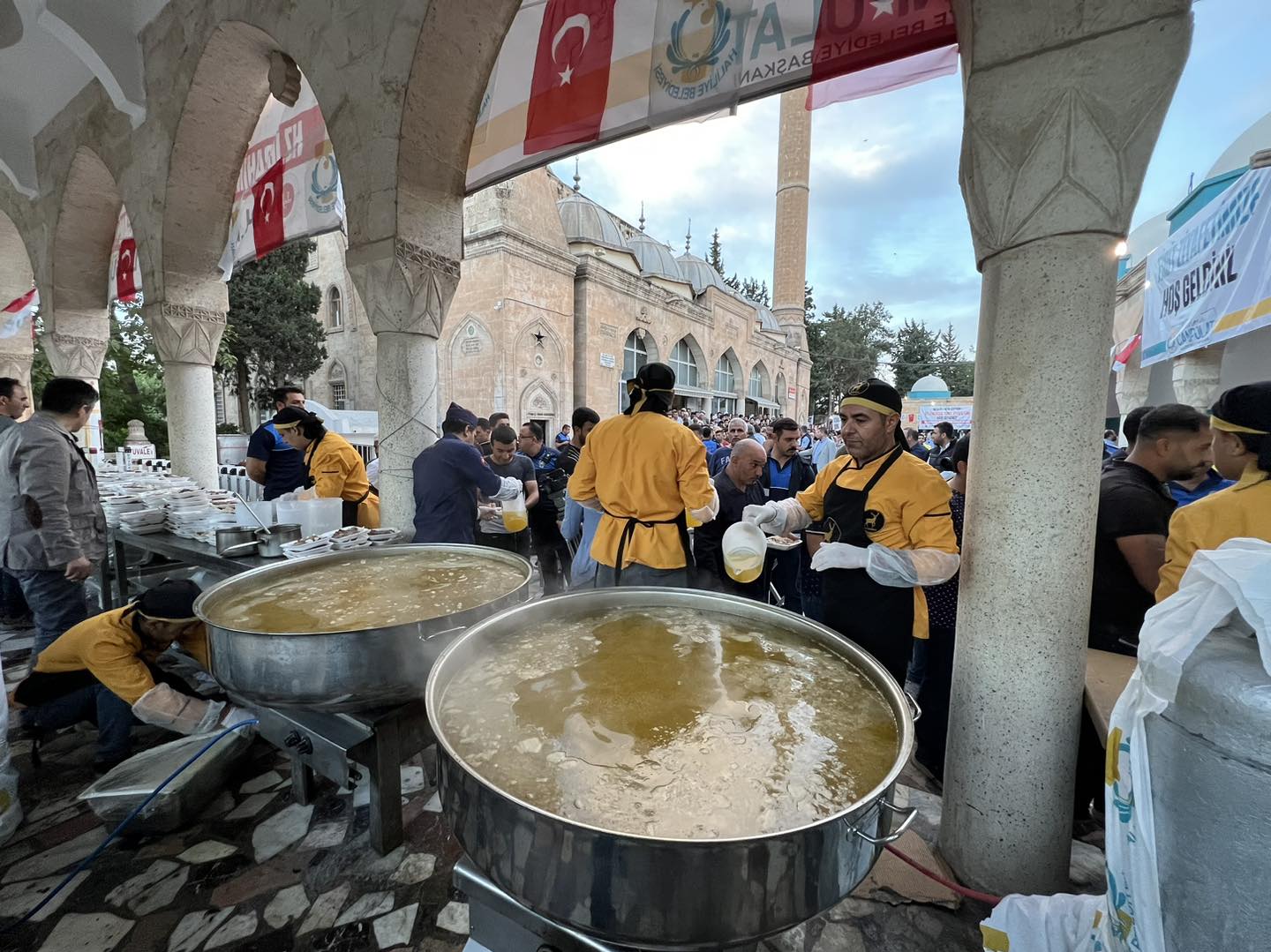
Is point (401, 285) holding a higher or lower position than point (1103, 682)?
higher

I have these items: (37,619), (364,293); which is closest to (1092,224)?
(364,293)

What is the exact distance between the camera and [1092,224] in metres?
1.91

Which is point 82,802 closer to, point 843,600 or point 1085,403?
point 843,600

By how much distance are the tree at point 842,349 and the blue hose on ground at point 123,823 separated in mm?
48731

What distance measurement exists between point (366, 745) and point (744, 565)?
1.77 m

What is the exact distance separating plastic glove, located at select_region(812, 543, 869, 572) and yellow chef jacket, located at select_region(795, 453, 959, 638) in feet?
0.46

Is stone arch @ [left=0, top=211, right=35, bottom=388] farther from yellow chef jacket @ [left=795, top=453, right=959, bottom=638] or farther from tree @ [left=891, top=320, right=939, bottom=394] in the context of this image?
tree @ [left=891, top=320, right=939, bottom=394]

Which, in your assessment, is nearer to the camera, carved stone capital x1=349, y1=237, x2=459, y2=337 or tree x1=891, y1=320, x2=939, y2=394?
carved stone capital x1=349, y1=237, x2=459, y2=337

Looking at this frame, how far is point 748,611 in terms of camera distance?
86.0 inches

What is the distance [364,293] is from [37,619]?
3.24 metres

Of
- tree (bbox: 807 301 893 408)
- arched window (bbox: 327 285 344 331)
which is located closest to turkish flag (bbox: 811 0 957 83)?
arched window (bbox: 327 285 344 331)

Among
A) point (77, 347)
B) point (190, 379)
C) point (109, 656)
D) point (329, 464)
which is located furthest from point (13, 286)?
point (109, 656)

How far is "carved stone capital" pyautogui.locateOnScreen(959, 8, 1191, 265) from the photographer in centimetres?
182

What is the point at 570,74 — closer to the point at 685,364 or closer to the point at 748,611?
the point at 748,611
